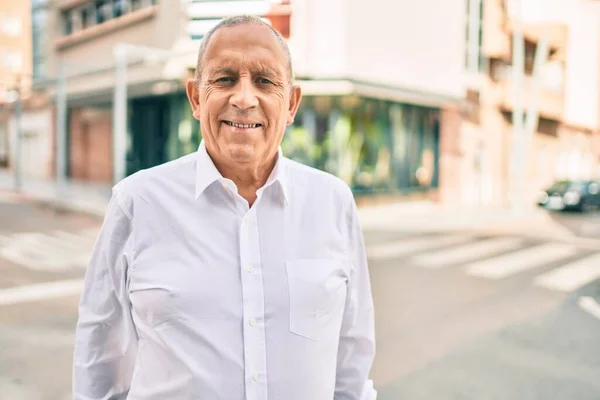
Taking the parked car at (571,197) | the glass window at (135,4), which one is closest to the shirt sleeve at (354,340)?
the parked car at (571,197)

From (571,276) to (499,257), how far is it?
1.80 metres

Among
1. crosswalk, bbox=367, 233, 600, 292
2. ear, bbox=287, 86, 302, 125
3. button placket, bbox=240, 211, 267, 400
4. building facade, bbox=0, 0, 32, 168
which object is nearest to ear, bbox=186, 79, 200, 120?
ear, bbox=287, 86, 302, 125

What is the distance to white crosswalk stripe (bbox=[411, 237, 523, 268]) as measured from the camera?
33.4ft

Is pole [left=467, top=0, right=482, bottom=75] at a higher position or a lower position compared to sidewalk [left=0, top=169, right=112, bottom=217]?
higher

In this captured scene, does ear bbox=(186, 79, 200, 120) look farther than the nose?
Yes

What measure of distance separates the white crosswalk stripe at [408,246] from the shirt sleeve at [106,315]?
353 inches

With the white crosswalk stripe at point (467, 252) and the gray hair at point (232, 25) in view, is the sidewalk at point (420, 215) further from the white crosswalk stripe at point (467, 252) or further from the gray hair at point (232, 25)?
the gray hair at point (232, 25)

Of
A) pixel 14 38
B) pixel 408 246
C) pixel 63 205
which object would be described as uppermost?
pixel 14 38

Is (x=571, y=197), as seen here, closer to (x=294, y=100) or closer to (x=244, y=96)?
(x=294, y=100)

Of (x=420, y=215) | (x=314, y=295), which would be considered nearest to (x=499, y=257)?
(x=420, y=215)

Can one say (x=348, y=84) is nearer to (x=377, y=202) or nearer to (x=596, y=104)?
(x=377, y=202)

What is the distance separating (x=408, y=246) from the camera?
39.9ft

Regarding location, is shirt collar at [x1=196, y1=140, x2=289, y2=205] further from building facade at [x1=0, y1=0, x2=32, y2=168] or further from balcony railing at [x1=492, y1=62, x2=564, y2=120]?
building facade at [x1=0, y1=0, x2=32, y2=168]

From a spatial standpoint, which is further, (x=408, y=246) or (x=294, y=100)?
(x=408, y=246)
